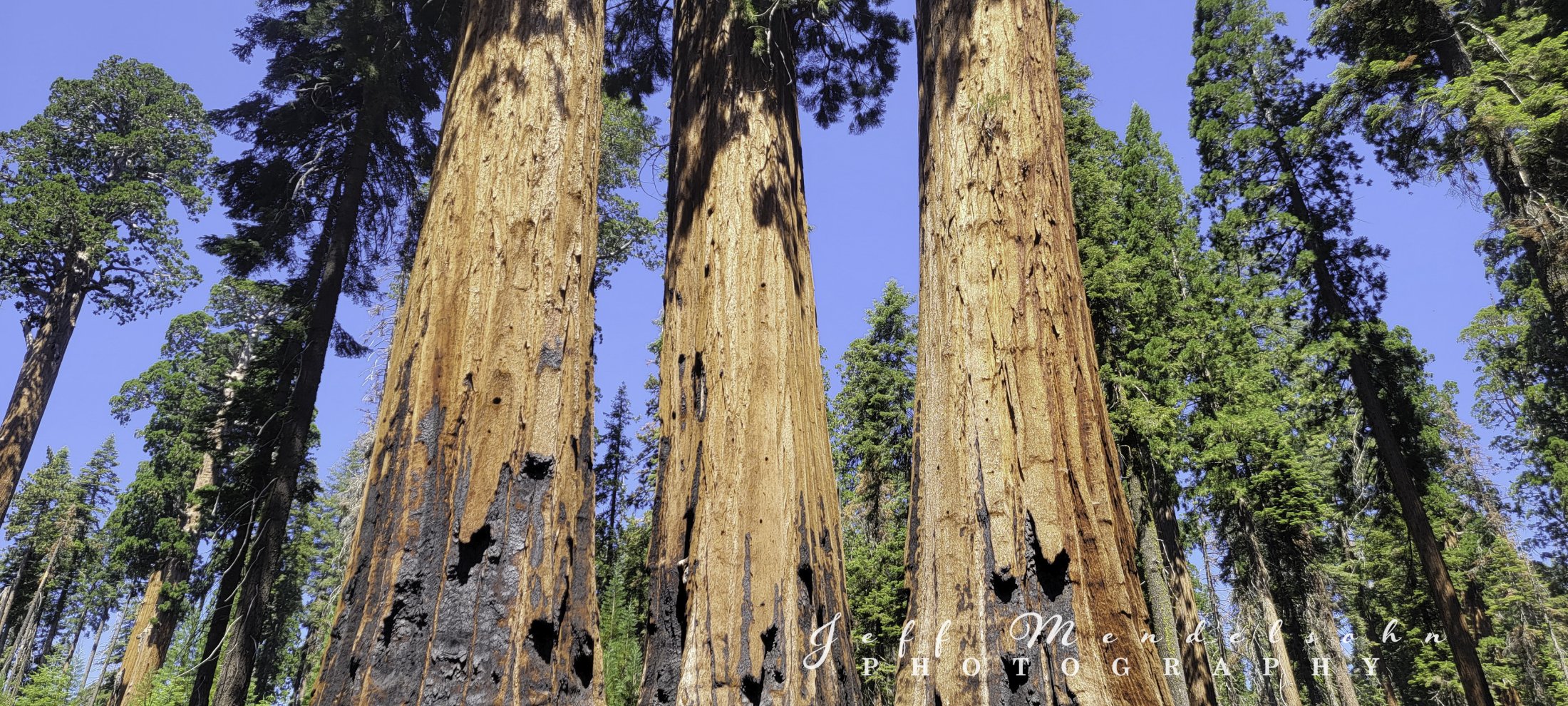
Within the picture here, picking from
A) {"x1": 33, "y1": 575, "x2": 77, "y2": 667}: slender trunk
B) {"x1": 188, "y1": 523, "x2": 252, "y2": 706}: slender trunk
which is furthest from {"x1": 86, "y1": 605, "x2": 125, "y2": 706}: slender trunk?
{"x1": 188, "y1": 523, "x2": 252, "y2": 706}: slender trunk

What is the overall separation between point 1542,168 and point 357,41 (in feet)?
56.4

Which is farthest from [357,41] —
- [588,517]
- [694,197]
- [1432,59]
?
[1432,59]

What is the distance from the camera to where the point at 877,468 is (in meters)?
21.5

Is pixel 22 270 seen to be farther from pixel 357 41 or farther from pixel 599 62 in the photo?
pixel 599 62

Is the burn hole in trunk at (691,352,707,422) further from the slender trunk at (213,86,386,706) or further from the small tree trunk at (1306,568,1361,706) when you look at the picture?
the small tree trunk at (1306,568,1361,706)

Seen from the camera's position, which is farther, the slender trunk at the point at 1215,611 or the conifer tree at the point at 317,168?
the slender trunk at the point at 1215,611

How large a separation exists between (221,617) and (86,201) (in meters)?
16.0

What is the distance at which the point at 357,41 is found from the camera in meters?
10.9

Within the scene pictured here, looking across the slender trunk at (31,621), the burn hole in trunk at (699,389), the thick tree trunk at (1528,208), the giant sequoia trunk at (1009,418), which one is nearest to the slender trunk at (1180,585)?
the thick tree trunk at (1528,208)

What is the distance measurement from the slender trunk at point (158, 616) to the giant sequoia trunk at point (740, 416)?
11886 mm

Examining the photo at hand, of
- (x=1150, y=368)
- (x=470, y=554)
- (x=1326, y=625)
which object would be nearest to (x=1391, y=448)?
(x=1150, y=368)

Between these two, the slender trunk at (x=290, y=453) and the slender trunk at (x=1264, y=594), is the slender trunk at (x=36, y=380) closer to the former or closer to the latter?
the slender trunk at (x=290, y=453)

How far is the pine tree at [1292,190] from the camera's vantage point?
17375mm

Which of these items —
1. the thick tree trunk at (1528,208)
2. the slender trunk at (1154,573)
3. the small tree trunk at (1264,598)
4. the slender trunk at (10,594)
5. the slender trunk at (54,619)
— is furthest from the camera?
the slender trunk at (54,619)
